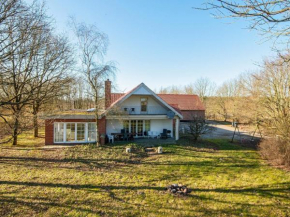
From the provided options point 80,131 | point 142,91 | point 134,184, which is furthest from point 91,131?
point 134,184

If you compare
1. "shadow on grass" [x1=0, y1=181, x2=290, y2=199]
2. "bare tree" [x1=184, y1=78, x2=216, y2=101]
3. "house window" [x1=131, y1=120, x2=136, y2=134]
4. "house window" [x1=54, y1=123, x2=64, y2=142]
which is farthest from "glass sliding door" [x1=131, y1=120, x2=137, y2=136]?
"bare tree" [x1=184, y1=78, x2=216, y2=101]

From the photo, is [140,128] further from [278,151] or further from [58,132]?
[278,151]

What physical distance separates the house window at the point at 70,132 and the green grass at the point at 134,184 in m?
2.14

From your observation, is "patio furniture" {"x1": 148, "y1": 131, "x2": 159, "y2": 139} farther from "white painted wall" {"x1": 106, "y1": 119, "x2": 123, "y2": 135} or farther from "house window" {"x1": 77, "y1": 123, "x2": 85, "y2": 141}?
"house window" {"x1": 77, "y1": 123, "x2": 85, "y2": 141}

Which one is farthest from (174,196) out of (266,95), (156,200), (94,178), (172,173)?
(266,95)

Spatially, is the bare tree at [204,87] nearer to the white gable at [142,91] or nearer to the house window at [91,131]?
the white gable at [142,91]

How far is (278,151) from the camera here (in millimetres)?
10398

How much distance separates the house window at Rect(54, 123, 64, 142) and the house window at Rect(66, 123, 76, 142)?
1.39 ft

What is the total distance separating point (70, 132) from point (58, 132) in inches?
39.5

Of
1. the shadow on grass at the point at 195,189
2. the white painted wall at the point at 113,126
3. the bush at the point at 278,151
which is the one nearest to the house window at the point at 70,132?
the white painted wall at the point at 113,126

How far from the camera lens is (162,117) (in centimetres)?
1634

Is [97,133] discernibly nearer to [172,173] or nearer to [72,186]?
[72,186]

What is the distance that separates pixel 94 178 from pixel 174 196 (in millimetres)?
4031

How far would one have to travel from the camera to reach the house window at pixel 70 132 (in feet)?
46.9
